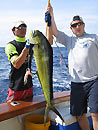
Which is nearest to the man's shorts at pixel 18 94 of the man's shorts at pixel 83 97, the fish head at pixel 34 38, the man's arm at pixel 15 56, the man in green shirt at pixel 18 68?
the man in green shirt at pixel 18 68

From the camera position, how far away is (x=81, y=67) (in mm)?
2729

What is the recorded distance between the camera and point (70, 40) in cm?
297

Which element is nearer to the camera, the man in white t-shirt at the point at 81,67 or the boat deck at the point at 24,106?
the boat deck at the point at 24,106

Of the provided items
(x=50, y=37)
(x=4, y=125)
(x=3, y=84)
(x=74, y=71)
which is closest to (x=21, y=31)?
(x=50, y=37)

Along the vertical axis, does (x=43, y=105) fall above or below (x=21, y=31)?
below

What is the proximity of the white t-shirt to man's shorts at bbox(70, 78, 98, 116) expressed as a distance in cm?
8

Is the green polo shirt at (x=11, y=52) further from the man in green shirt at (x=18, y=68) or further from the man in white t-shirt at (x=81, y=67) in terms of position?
the man in white t-shirt at (x=81, y=67)

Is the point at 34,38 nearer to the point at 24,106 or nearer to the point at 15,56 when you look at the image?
the point at 15,56

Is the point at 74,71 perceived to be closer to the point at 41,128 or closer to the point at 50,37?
the point at 50,37

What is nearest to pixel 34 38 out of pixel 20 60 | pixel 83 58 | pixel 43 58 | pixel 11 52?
pixel 43 58

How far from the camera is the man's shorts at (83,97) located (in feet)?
8.68

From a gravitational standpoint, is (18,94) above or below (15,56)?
below

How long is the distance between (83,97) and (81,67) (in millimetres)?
428

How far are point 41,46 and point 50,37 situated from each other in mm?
588
